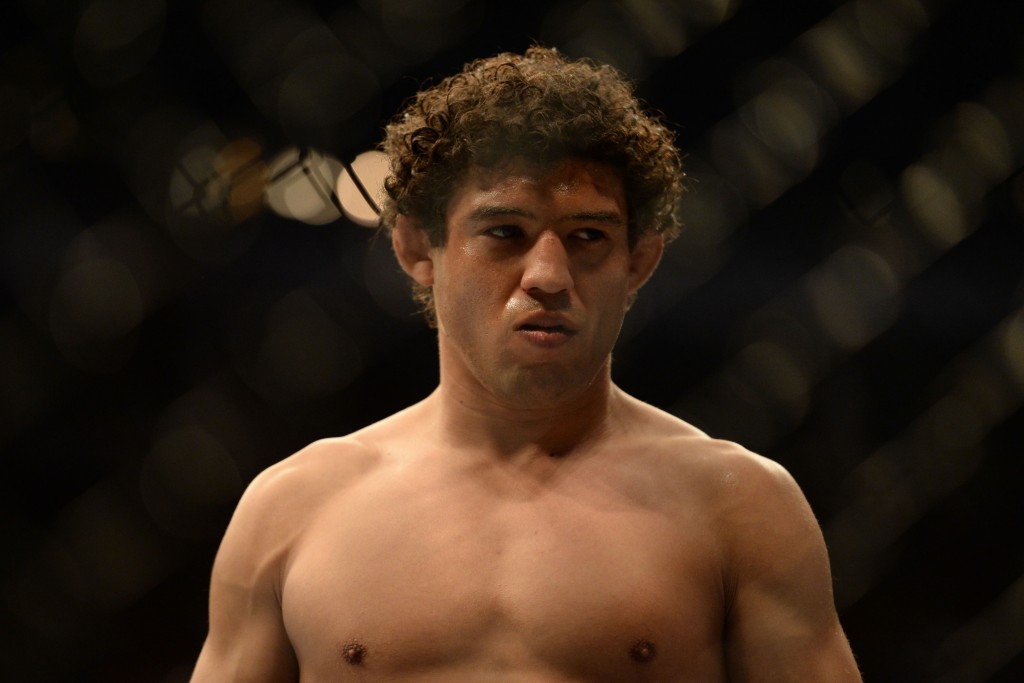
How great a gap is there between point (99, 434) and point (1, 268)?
307mm

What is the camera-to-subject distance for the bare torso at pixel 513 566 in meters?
1.17

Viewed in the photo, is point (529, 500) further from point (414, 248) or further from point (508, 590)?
point (414, 248)

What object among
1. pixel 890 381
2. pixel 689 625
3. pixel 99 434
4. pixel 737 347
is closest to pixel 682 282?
pixel 737 347

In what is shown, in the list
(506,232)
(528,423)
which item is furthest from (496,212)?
(528,423)

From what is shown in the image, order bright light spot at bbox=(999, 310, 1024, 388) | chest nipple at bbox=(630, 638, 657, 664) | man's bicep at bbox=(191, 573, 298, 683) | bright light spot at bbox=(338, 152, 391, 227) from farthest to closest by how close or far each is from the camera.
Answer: bright light spot at bbox=(999, 310, 1024, 388) < bright light spot at bbox=(338, 152, 391, 227) < man's bicep at bbox=(191, 573, 298, 683) < chest nipple at bbox=(630, 638, 657, 664)

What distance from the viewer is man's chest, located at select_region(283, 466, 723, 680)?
1.17m

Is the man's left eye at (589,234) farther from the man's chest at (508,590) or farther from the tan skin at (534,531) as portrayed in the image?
the man's chest at (508,590)

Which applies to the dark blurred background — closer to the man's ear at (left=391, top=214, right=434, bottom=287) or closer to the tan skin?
the man's ear at (left=391, top=214, right=434, bottom=287)

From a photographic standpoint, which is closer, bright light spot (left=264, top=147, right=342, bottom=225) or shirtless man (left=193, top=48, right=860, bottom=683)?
shirtless man (left=193, top=48, right=860, bottom=683)

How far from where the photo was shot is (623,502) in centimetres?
125

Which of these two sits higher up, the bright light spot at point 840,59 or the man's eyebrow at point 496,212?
the man's eyebrow at point 496,212

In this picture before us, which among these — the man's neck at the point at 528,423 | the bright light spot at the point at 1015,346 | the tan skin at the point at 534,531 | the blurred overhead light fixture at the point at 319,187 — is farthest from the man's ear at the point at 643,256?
the bright light spot at the point at 1015,346

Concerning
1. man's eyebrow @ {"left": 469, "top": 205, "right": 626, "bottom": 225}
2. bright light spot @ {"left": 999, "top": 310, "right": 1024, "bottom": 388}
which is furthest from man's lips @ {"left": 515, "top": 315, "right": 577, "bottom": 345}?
bright light spot @ {"left": 999, "top": 310, "right": 1024, "bottom": 388}


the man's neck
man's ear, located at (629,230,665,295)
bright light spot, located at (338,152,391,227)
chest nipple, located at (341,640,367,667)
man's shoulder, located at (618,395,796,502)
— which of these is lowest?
man's shoulder, located at (618,395,796,502)
